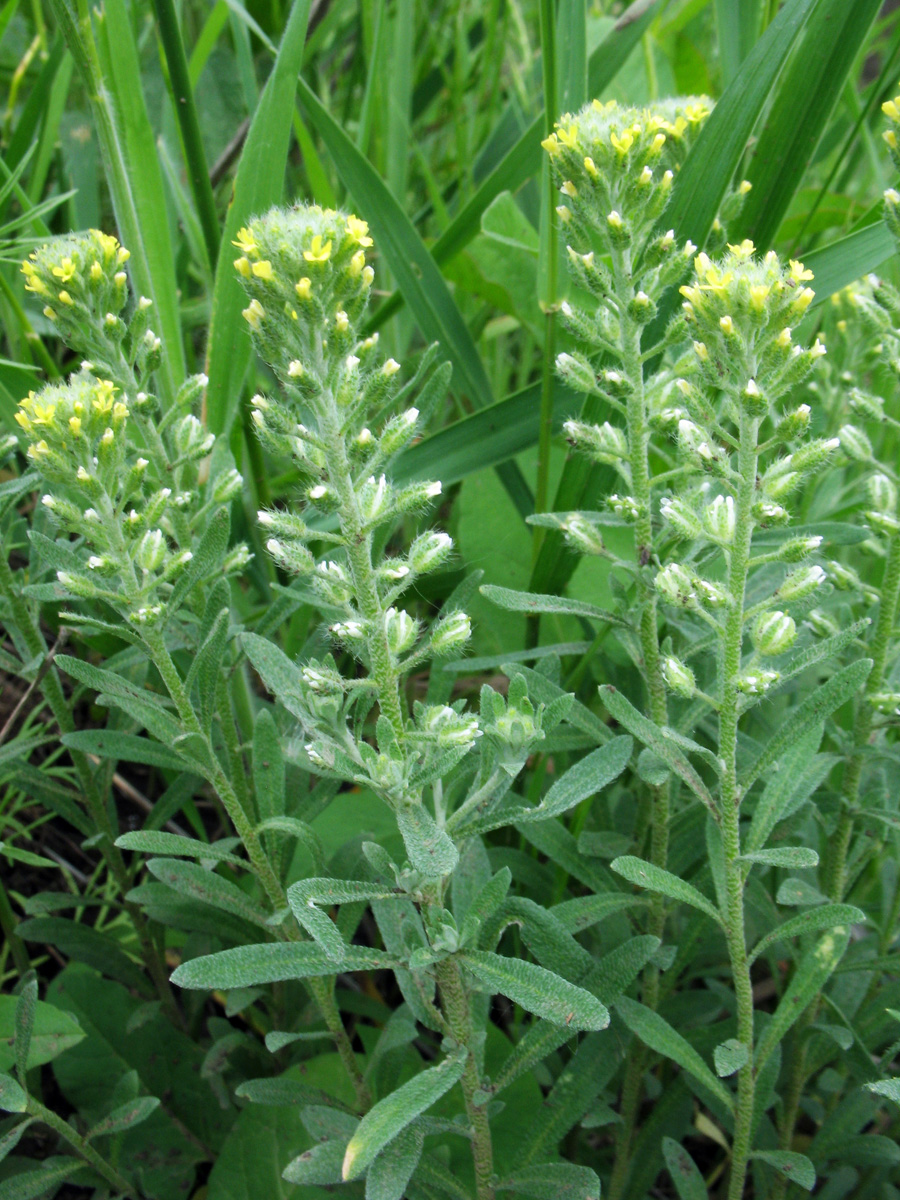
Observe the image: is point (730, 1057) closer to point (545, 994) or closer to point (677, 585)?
point (545, 994)

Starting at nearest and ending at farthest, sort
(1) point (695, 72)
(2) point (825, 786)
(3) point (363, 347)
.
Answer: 1. (3) point (363, 347)
2. (2) point (825, 786)
3. (1) point (695, 72)

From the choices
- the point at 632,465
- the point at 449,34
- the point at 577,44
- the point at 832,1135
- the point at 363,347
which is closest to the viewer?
the point at 363,347

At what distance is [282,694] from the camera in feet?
5.74

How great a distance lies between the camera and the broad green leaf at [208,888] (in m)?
1.86

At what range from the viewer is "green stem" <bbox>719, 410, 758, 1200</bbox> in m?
1.61

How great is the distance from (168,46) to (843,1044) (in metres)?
2.50

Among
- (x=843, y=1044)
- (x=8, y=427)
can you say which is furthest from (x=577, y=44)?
(x=843, y=1044)

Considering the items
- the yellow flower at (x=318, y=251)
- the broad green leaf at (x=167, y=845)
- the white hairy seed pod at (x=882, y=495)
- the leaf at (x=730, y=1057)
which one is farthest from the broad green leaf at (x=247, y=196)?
the leaf at (x=730, y=1057)

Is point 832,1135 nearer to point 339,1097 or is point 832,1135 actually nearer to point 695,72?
point 339,1097

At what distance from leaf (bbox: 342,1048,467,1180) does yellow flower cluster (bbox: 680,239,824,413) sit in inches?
46.1

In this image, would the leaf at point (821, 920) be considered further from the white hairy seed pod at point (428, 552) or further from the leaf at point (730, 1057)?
the white hairy seed pod at point (428, 552)

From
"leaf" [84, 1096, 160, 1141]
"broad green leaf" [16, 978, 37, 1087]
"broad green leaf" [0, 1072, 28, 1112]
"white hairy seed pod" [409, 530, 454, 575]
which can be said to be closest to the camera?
"white hairy seed pod" [409, 530, 454, 575]

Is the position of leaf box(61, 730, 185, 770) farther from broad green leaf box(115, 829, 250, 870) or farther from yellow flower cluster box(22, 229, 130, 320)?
yellow flower cluster box(22, 229, 130, 320)

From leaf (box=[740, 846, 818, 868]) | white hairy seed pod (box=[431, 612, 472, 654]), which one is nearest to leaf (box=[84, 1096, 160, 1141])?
white hairy seed pod (box=[431, 612, 472, 654])
